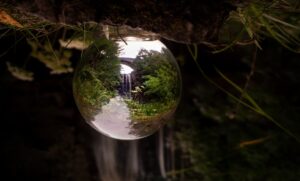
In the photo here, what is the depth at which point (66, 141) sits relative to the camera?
191cm

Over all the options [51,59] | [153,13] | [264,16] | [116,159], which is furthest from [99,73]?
[116,159]

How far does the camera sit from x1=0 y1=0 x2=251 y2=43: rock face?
0.59 m

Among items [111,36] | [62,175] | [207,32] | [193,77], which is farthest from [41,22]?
[193,77]

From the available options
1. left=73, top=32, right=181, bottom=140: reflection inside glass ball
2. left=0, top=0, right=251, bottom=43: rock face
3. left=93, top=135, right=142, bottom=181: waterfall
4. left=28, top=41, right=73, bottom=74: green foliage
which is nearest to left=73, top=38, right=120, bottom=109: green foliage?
left=73, top=32, right=181, bottom=140: reflection inside glass ball

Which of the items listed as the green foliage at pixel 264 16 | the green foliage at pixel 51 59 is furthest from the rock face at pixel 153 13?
the green foliage at pixel 51 59

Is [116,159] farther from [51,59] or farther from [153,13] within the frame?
[153,13]

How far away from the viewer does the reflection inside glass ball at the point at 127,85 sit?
725 mm

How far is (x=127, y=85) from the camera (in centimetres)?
72

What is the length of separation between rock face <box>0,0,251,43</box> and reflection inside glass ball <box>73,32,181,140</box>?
0.11m

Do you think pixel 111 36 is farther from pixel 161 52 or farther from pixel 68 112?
pixel 68 112

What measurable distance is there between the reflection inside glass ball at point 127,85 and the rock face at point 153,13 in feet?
0.37

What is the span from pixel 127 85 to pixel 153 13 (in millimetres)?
163

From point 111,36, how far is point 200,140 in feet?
4.16

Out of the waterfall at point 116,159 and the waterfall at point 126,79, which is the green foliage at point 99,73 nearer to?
the waterfall at point 126,79
